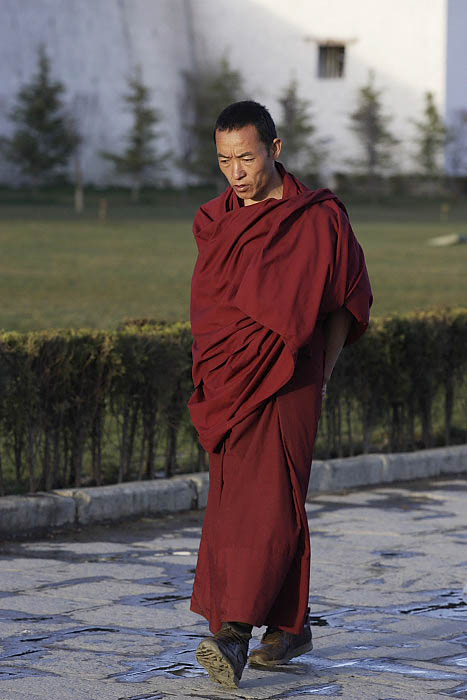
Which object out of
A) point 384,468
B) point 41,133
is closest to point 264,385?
point 384,468

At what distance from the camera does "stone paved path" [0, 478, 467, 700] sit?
12.2ft

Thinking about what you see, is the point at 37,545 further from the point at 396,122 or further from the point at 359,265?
the point at 396,122

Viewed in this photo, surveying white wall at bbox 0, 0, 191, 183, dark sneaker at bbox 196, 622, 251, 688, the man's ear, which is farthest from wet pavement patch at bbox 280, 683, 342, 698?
white wall at bbox 0, 0, 191, 183

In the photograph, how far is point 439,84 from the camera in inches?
2399

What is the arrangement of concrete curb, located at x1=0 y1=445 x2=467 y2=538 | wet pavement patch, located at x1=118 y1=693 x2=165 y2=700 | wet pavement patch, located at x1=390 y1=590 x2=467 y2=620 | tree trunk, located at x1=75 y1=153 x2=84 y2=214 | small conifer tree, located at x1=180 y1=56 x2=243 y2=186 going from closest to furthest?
wet pavement patch, located at x1=118 y1=693 x2=165 y2=700 < wet pavement patch, located at x1=390 y1=590 x2=467 y2=620 < concrete curb, located at x1=0 y1=445 x2=467 y2=538 < tree trunk, located at x1=75 y1=153 x2=84 y2=214 < small conifer tree, located at x1=180 y1=56 x2=243 y2=186

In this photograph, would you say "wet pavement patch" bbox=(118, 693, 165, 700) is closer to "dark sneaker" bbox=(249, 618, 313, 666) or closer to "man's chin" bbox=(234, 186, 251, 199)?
"dark sneaker" bbox=(249, 618, 313, 666)

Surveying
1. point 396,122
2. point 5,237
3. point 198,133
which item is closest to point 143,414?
point 5,237

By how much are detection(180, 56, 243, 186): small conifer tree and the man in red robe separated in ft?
170

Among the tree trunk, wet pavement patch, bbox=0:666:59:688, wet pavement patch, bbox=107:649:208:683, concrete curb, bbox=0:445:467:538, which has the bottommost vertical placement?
wet pavement patch, bbox=107:649:208:683

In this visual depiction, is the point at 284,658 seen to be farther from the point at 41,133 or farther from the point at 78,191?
the point at 41,133

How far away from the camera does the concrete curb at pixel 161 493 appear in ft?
19.2

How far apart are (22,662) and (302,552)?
0.90 m

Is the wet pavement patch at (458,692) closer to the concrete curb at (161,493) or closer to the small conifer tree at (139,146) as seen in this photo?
the concrete curb at (161,493)

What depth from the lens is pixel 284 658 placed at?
3916 millimetres
